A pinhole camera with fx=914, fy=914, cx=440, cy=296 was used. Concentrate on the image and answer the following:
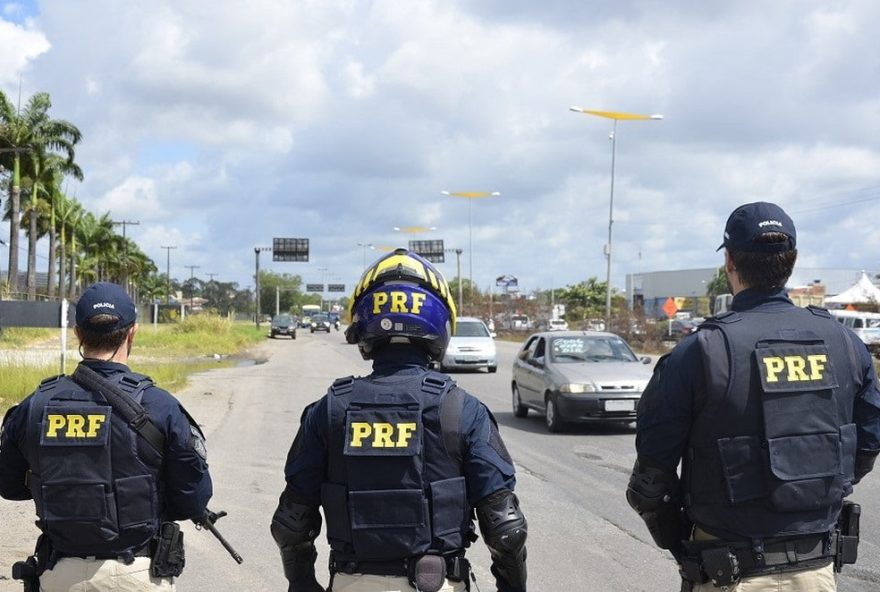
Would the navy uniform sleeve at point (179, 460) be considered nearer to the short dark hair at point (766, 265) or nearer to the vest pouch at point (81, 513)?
the vest pouch at point (81, 513)

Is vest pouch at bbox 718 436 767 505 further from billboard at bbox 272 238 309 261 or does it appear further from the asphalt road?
billboard at bbox 272 238 309 261

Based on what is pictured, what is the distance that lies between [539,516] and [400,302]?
5413mm

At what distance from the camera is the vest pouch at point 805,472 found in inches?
120

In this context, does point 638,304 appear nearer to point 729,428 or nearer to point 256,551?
point 256,551

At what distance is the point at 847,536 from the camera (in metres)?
3.24

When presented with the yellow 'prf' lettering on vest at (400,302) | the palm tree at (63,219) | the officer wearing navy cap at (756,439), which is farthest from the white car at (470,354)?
the palm tree at (63,219)

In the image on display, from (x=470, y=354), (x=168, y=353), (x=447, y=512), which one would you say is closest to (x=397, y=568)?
(x=447, y=512)

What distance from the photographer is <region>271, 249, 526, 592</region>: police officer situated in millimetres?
2713

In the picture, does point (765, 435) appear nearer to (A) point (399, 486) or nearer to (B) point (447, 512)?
(B) point (447, 512)

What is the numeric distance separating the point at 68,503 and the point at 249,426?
1084cm

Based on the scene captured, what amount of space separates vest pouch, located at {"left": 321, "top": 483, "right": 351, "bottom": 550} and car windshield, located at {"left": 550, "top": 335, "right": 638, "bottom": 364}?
1105 centimetres

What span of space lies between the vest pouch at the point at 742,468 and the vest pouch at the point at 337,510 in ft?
4.19

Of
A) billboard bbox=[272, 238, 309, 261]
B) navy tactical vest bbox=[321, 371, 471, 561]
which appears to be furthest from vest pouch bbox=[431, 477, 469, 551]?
billboard bbox=[272, 238, 309, 261]

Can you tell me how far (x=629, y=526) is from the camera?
24.7ft
